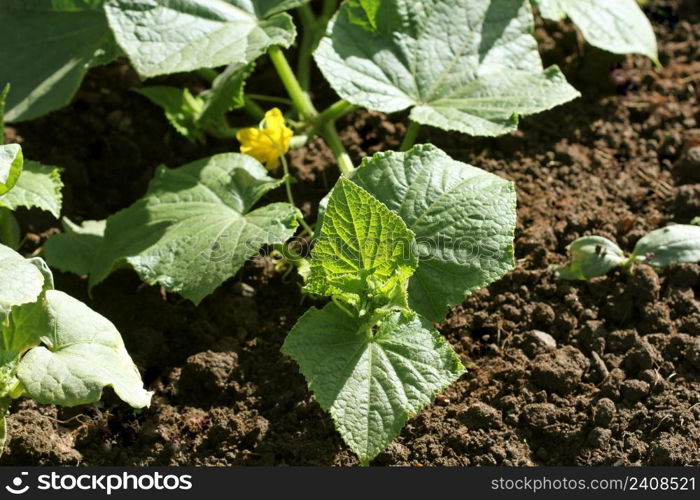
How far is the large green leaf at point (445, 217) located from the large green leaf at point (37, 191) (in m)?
0.94

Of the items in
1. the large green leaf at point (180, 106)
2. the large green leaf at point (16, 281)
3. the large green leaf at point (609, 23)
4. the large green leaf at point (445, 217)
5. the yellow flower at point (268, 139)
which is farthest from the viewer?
the large green leaf at point (609, 23)

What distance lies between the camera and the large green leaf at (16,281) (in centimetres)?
242

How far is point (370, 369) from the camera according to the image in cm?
267

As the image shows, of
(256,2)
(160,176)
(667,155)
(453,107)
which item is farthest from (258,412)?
(667,155)

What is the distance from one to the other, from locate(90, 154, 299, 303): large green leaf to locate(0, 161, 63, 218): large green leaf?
214mm

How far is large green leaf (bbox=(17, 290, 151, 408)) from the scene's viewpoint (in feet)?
8.03

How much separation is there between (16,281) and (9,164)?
1.04ft

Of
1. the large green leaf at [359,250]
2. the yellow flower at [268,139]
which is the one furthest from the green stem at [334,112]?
the large green leaf at [359,250]

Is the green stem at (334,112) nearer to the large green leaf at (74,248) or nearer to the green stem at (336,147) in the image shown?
the green stem at (336,147)

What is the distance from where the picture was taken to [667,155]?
3764 mm

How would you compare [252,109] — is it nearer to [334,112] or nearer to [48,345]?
[334,112]

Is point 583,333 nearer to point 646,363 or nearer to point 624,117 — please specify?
point 646,363

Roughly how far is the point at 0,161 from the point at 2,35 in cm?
129

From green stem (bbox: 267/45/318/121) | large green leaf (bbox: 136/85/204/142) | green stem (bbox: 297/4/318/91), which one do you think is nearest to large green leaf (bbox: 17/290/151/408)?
large green leaf (bbox: 136/85/204/142)
